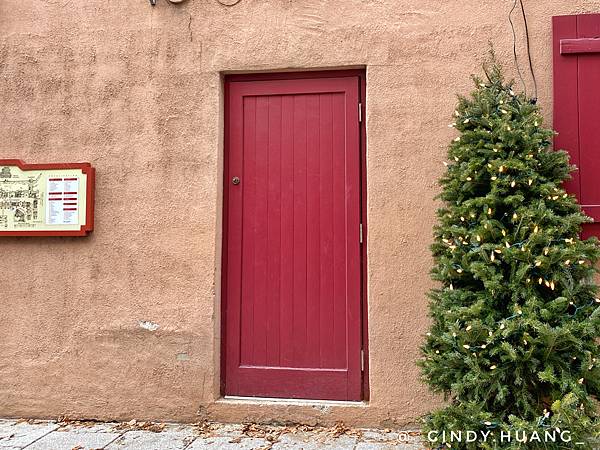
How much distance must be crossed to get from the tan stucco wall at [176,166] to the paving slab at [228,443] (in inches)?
12.0

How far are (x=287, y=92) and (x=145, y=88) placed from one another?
3.55 feet

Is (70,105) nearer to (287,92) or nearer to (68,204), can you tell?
(68,204)

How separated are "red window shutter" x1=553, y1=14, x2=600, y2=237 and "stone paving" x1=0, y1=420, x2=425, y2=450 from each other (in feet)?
6.46

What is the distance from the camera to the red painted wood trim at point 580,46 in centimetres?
390

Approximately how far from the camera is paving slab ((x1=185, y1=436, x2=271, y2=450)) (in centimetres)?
366

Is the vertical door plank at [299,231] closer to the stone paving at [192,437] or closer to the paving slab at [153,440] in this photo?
the stone paving at [192,437]

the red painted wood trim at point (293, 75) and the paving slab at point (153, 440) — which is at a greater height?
the red painted wood trim at point (293, 75)

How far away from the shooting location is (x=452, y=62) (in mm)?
4098

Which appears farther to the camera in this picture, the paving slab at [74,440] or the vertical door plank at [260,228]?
the vertical door plank at [260,228]

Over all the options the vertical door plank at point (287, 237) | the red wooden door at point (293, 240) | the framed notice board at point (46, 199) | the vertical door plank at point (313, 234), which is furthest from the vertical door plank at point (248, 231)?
the framed notice board at point (46, 199)

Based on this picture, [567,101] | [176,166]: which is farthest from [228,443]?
[567,101]

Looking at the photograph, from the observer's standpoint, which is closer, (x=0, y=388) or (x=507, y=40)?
(x=507, y=40)

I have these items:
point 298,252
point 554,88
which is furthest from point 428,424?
point 554,88

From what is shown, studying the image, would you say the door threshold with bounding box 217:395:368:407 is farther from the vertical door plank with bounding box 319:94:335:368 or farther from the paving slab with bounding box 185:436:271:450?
the paving slab with bounding box 185:436:271:450
